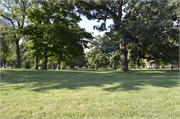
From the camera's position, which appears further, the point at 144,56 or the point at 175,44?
the point at 144,56

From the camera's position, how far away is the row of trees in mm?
16391

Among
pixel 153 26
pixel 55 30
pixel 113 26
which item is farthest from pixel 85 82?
pixel 55 30

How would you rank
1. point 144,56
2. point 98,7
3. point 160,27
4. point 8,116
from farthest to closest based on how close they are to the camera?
point 144,56
point 98,7
point 160,27
point 8,116

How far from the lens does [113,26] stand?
19.3 m

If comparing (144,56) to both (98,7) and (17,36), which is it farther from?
(17,36)

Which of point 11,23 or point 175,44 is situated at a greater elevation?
point 11,23

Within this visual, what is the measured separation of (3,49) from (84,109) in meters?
35.0

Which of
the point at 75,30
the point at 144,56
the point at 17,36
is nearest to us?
the point at 17,36

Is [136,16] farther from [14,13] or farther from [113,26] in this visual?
[14,13]

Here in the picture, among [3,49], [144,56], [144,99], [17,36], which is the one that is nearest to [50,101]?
[144,99]

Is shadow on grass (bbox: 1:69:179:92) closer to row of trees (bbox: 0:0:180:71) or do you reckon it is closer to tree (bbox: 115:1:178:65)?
tree (bbox: 115:1:178:65)

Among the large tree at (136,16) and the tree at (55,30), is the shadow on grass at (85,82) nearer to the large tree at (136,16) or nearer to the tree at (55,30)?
the large tree at (136,16)

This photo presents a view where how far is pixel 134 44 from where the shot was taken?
20266 millimetres

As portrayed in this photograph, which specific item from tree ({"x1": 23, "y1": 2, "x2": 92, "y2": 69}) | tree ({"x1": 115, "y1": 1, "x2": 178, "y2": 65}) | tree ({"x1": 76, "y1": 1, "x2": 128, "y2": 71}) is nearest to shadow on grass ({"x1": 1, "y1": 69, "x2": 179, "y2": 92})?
tree ({"x1": 115, "y1": 1, "x2": 178, "y2": 65})
